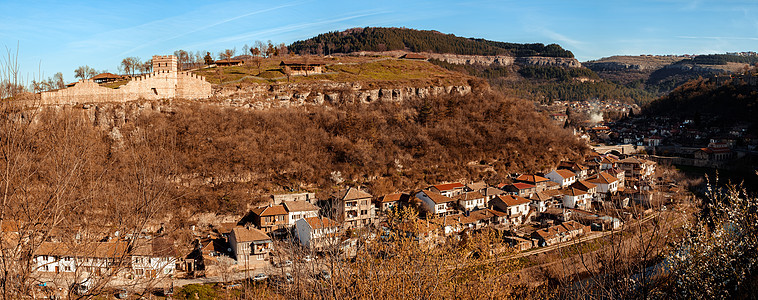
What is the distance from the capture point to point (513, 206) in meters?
27.3

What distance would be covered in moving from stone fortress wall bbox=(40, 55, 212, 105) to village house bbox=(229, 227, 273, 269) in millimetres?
16223

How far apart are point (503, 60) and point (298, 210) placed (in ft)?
335

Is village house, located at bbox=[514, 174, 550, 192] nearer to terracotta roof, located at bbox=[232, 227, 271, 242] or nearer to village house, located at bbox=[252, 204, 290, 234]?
village house, located at bbox=[252, 204, 290, 234]

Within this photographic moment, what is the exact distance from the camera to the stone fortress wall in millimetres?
29469

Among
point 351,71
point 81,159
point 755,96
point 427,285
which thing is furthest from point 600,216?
point 755,96

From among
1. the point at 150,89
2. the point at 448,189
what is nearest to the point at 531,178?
the point at 448,189

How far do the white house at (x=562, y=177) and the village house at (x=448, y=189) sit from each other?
8.56 metres

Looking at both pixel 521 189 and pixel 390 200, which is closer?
pixel 390 200

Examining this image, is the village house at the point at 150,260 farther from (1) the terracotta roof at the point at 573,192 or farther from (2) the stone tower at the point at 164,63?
(1) the terracotta roof at the point at 573,192

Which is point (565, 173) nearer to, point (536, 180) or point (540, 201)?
point (536, 180)

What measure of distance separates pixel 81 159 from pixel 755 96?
223 ft

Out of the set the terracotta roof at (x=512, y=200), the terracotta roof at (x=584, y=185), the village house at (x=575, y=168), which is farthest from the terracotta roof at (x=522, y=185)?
the village house at (x=575, y=168)

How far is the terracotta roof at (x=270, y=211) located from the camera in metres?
23.8

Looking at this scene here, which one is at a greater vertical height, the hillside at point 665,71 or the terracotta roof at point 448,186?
the hillside at point 665,71
